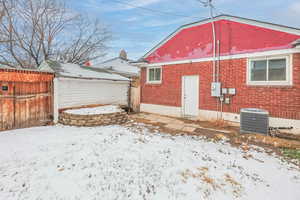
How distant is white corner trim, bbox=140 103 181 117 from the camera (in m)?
8.27

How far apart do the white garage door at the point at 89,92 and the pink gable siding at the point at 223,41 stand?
9.35 feet

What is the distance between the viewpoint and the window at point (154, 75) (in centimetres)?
900

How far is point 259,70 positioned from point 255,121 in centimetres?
219

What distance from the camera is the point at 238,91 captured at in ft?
20.9

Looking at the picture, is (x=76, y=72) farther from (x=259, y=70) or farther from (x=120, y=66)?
(x=120, y=66)

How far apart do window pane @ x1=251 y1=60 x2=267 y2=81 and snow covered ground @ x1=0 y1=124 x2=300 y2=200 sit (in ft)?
11.0

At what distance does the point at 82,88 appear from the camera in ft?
24.3

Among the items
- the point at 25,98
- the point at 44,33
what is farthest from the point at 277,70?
the point at 44,33

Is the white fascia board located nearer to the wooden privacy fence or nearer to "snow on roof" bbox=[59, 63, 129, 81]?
"snow on roof" bbox=[59, 63, 129, 81]

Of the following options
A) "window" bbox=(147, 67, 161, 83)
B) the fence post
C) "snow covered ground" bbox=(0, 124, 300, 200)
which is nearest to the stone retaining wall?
the fence post

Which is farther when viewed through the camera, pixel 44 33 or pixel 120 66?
pixel 120 66

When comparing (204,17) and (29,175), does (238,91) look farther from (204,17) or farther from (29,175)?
(29,175)

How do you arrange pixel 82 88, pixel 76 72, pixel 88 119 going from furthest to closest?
pixel 76 72
pixel 82 88
pixel 88 119

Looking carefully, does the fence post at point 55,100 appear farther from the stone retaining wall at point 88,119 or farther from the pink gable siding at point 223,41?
the pink gable siding at point 223,41
